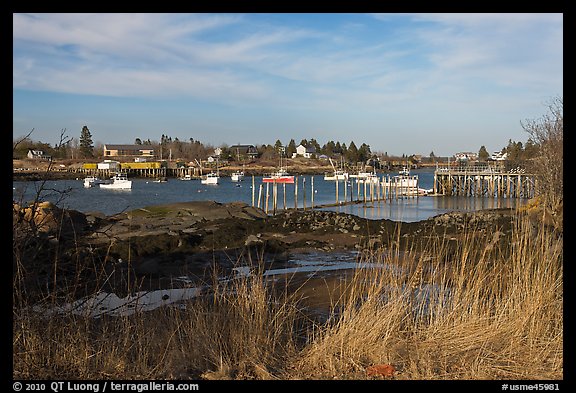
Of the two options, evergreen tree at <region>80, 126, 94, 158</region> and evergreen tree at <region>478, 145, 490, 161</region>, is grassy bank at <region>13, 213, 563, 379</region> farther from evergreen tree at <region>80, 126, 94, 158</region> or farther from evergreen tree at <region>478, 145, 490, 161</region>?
evergreen tree at <region>478, 145, 490, 161</region>

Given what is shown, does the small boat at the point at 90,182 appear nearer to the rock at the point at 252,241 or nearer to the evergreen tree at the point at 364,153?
the rock at the point at 252,241

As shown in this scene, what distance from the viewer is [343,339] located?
21.8 ft

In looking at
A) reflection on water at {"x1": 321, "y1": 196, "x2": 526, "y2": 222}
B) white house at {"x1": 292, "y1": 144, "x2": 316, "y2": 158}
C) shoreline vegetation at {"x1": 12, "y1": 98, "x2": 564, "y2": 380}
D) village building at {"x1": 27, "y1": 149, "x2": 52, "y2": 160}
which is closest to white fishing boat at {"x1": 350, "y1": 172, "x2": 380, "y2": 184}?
reflection on water at {"x1": 321, "y1": 196, "x2": 526, "y2": 222}

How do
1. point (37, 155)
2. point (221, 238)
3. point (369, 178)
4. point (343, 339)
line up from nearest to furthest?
point (343, 339), point (37, 155), point (221, 238), point (369, 178)

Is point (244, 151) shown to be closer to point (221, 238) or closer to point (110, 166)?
point (110, 166)

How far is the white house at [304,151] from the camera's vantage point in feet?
580

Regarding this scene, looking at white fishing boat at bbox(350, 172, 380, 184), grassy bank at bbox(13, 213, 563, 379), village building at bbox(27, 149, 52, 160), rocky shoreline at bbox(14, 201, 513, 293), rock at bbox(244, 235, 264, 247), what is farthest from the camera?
white fishing boat at bbox(350, 172, 380, 184)

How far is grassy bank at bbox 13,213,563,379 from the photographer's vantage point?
5965mm

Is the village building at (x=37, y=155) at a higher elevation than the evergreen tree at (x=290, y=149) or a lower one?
lower

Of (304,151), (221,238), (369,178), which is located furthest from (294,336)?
(304,151)

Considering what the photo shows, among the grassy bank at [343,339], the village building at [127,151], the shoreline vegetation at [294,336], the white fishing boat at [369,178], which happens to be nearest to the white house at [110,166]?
the village building at [127,151]

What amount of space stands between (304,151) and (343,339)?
568 feet

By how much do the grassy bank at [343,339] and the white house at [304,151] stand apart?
168 meters

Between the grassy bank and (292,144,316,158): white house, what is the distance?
167891 mm
